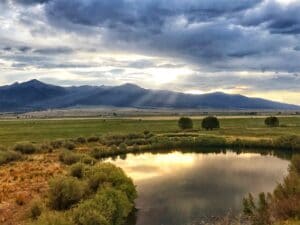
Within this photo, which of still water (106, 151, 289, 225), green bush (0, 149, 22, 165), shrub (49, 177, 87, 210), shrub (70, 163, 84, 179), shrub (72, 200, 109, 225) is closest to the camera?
shrub (72, 200, 109, 225)

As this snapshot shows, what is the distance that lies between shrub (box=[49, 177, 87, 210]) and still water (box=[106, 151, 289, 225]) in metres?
4.93

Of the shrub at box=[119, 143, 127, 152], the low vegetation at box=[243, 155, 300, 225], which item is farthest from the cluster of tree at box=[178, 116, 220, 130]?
the low vegetation at box=[243, 155, 300, 225]

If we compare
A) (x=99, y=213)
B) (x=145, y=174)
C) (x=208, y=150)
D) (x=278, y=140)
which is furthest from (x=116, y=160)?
(x=99, y=213)

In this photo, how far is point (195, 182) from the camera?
4353 cm

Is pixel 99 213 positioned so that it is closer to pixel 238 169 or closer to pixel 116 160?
pixel 238 169

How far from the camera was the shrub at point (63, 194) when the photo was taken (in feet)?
88.9

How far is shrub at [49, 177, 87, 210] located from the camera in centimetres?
2709

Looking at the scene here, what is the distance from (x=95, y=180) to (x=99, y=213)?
26.6ft

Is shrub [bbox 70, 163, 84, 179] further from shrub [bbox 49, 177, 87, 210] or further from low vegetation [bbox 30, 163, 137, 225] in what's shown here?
shrub [bbox 49, 177, 87, 210]

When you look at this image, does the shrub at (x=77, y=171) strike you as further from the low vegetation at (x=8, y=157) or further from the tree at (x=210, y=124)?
the tree at (x=210, y=124)

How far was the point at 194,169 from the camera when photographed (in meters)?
53.1

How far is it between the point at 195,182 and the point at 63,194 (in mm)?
19566

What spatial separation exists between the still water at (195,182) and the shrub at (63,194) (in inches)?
194

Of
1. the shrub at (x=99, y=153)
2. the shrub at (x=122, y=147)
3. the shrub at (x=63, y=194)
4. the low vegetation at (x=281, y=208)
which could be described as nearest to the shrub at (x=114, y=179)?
the shrub at (x=63, y=194)
